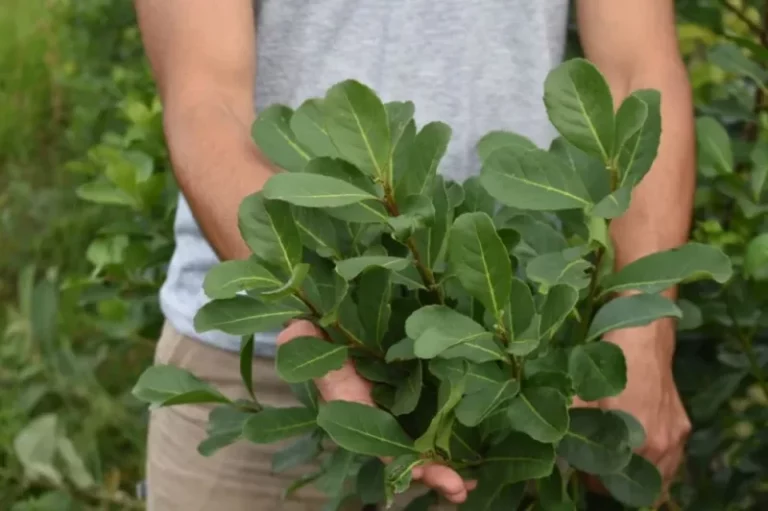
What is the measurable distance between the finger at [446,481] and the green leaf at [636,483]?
14cm

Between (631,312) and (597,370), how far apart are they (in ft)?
0.16

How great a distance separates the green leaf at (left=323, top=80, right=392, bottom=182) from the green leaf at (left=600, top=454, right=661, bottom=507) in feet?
1.02

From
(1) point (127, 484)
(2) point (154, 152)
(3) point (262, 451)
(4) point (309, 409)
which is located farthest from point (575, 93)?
(1) point (127, 484)

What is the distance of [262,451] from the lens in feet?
3.37

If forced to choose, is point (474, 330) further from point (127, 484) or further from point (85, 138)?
point (85, 138)

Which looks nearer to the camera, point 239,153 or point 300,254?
point 300,254

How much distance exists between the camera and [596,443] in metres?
0.65

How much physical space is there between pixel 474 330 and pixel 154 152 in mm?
845

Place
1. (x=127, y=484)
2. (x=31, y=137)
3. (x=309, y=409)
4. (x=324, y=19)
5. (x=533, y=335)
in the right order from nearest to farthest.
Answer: (x=533, y=335) → (x=309, y=409) → (x=324, y=19) → (x=127, y=484) → (x=31, y=137)

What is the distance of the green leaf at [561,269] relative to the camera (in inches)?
21.5

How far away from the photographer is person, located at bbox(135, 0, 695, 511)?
2.73ft

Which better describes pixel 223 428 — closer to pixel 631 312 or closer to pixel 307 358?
pixel 307 358

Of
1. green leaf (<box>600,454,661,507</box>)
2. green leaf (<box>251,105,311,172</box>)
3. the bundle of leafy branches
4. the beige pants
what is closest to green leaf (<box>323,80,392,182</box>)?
the bundle of leafy branches

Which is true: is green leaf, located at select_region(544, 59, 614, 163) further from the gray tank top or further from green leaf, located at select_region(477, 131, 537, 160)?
the gray tank top
